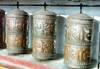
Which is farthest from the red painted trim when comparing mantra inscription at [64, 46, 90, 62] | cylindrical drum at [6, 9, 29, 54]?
mantra inscription at [64, 46, 90, 62]

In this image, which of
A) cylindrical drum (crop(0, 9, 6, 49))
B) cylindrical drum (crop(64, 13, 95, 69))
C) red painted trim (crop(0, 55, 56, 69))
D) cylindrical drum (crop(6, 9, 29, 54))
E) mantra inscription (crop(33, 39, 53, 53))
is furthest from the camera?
cylindrical drum (crop(0, 9, 6, 49))

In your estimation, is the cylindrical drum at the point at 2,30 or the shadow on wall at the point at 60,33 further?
the cylindrical drum at the point at 2,30

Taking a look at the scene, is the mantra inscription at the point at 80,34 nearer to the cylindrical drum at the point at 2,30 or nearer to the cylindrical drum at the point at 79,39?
the cylindrical drum at the point at 79,39

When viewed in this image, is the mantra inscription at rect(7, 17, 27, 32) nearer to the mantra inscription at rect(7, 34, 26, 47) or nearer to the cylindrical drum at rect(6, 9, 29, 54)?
the cylindrical drum at rect(6, 9, 29, 54)

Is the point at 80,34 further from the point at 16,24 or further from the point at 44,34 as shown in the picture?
the point at 16,24

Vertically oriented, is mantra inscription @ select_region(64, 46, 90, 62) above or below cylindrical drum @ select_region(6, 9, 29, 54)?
below

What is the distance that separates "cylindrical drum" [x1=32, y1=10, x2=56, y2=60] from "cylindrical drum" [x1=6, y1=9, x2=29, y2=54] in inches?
14.7

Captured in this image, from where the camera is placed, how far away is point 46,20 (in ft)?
8.71

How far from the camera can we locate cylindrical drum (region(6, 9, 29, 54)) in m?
2.97

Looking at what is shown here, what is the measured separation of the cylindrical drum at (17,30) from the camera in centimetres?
297

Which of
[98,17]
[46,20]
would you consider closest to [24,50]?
[46,20]

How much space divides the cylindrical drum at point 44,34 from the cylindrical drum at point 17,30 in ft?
1.23

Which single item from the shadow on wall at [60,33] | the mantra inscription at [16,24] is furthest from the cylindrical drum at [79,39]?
the mantra inscription at [16,24]

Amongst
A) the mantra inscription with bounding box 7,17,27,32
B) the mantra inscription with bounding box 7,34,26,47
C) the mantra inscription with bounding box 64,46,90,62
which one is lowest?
the mantra inscription with bounding box 64,46,90,62
